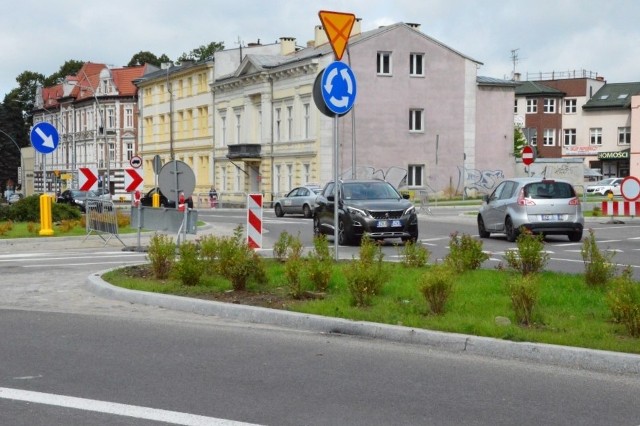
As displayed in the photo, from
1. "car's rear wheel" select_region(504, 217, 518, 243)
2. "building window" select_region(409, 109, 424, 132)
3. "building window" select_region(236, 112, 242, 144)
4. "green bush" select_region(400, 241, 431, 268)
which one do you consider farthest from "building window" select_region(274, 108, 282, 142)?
"green bush" select_region(400, 241, 431, 268)

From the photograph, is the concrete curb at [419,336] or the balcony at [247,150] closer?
the concrete curb at [419,336]

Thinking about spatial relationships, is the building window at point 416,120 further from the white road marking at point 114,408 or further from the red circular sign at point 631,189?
the white road marking at point 114,408

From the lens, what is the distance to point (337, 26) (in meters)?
14.1

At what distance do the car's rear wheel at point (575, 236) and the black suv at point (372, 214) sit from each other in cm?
396

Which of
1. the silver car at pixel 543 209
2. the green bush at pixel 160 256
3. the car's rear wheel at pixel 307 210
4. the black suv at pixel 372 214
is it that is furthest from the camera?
the car's rear wheel at pixel 307 210

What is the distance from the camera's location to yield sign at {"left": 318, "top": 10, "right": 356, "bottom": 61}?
14.1 meters

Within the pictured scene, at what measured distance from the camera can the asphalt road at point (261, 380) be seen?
21.7ft

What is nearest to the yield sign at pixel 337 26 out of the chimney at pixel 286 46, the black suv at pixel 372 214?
the black suv at pixel 372 214

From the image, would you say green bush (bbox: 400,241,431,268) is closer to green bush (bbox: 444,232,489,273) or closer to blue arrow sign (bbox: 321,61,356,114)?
green bush (bbox: 444,232,489,273)

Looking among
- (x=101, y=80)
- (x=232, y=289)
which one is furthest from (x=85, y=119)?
(x=232, y=289)

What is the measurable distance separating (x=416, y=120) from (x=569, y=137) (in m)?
45.2

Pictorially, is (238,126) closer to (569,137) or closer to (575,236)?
(569,137)

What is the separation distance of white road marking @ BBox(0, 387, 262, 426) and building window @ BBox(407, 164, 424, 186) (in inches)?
Result: 2243

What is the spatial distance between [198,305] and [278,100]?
55.2 m
